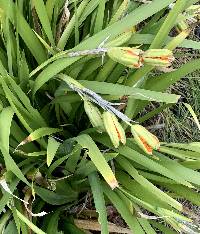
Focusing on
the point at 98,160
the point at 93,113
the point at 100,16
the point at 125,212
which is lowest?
the point at 125,212

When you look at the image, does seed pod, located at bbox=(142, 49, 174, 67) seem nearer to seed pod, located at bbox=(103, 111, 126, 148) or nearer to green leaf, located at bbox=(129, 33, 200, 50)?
seed pod, located at bbox=(103, 111, 126, 148)

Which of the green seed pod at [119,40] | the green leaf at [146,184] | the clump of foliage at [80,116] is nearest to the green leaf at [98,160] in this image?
the clump of foliage at [80,116]

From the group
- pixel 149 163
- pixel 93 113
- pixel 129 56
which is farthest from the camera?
pixel 149 163

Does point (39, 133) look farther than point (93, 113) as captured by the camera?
Yes

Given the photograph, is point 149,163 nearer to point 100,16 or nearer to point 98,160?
point 98,160

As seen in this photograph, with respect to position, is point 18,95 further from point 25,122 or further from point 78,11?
point 78,11

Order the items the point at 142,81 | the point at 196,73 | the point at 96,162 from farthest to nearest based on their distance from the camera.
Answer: the point at 196,73
the point at 142,81
the point at 96,162

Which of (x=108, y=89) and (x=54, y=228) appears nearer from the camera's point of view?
(x=108, y=89)

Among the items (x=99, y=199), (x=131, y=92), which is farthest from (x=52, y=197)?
(x=131, y=92)

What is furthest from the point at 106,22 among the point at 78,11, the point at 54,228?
the point at 54,228
